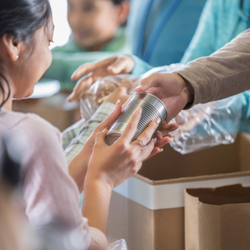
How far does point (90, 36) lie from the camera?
2074 mm

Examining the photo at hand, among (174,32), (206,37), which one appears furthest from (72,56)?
(206,37)

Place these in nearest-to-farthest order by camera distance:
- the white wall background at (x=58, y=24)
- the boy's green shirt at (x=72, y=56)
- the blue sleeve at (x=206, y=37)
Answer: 1. the white wall background at (x=58, y=24)
2. the blue sleeve at (x=206, y=37)
3. the boy's green shirt at (x=72, y=56)

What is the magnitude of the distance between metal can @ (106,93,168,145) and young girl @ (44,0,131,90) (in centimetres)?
117

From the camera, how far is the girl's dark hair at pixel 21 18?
0.36 meters

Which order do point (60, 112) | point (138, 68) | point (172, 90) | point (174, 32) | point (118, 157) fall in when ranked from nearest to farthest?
point (118, 157), point (172, 90), point (138, 68), point (174, 32), point (60, 112)

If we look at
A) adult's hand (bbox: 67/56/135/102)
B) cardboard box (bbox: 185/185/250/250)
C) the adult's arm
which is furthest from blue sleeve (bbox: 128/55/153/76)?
cardboard box (bbox: 185/185/250/250)

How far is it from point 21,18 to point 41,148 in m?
0.14

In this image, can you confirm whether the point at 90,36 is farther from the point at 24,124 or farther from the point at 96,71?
the point at 24,124

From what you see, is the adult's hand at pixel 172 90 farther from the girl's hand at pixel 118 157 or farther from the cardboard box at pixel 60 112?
the cardboard box at pixel 60 112

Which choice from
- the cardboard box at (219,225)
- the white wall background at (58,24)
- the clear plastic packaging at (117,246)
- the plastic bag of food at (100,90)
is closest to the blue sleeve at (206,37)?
the plastic bag of food at (100,90)

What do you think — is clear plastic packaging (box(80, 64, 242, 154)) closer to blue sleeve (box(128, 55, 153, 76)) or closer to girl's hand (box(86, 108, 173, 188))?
blue sleeve (box(128, 55, 153, 76))

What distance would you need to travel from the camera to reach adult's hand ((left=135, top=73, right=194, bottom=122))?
62 centimetres

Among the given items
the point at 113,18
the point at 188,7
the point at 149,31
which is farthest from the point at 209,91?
the point at 113,18

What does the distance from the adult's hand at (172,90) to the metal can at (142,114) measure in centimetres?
9
